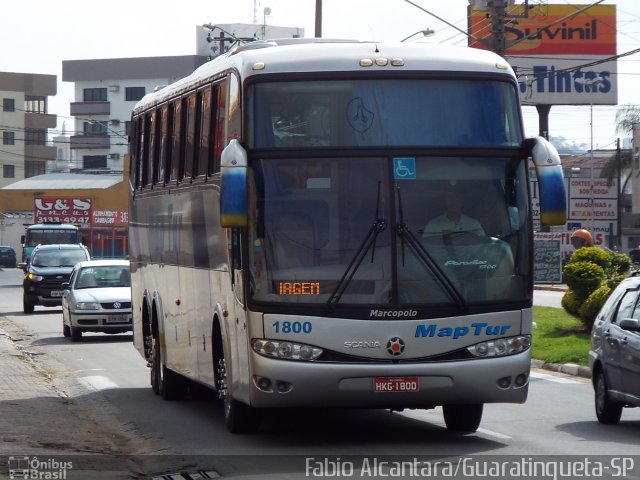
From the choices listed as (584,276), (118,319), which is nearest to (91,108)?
(118,319)

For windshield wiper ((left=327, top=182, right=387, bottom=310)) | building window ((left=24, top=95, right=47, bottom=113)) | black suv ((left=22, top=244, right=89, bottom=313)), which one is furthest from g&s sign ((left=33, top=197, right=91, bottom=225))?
windshield wiper ((left=327, top=182, right=387, bottom=310))

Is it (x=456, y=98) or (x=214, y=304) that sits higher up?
(x=456, y=98)

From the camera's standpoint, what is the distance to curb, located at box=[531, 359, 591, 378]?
21.2 m

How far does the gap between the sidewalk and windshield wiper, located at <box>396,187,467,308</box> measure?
292 centimetres

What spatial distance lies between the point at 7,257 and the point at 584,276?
81.1 meters

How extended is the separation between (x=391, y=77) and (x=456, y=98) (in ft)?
1.93

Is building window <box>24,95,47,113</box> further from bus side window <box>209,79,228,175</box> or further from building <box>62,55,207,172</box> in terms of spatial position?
bus side window <box>209,79,228,175</box>

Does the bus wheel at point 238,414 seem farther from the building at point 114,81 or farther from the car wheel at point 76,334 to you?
the building at point 114,81

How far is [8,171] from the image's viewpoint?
131 metres

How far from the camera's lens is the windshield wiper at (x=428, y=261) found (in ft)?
39.3

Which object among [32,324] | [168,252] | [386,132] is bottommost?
[32,324]

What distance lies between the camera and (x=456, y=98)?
40.9ft

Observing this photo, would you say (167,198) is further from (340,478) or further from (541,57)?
(541,57)

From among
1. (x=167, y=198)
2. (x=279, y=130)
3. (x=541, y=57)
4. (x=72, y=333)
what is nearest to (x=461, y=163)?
(x=279, y=130)
